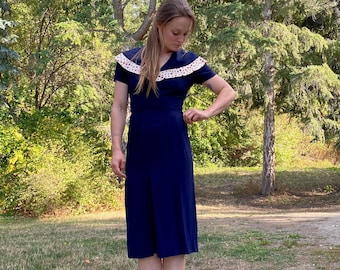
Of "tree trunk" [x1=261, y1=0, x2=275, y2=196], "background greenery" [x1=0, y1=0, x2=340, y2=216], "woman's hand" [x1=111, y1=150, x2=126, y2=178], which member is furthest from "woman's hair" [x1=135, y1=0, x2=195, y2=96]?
"tree trunk" [x1=261, y1=0, x2=275, y2=196]

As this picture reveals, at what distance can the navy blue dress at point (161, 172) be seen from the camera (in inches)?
101

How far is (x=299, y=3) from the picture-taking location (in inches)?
586

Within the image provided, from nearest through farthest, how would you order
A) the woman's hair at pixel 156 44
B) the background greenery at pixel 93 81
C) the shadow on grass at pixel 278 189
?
the woman's hair at pixel 156 44
the background greenery at pixel 93 81
the shadow on grass at pixel 278 189

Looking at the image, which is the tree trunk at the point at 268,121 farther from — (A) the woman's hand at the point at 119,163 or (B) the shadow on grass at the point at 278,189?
(A) the woman's hand at the point at 119,163

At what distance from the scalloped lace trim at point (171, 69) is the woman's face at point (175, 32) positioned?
11cm

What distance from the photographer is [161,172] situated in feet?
8.40

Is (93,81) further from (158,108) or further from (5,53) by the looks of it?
(158,108)

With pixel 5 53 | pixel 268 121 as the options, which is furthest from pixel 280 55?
pixel 5 53

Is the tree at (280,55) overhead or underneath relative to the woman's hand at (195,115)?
overhead

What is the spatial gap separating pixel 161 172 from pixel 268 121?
14.0 meters

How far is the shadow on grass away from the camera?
1645 cm

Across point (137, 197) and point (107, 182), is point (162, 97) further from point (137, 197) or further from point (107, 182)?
point (107, 182)

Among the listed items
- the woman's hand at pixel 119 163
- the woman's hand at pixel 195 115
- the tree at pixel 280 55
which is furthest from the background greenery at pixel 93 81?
the woman's hand at pixel 195 115

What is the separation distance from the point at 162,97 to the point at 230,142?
75.0 ft
